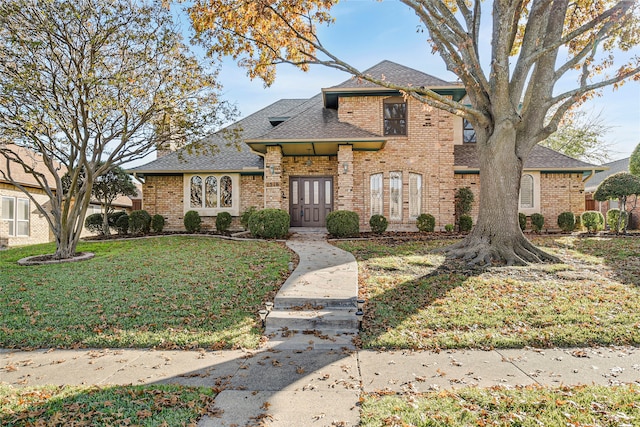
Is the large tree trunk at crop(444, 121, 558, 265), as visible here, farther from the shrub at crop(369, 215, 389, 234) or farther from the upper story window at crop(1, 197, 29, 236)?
the upper story window at crop(1, 197, 29, 236)

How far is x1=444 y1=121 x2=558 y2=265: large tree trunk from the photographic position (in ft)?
28.9

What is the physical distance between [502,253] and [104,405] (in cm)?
824

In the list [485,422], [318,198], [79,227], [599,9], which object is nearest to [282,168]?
[318,198]

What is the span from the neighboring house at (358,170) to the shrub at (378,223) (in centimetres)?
98

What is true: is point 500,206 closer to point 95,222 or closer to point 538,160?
point 538,160

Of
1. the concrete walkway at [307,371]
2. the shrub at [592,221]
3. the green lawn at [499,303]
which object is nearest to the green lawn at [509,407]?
the concrete walkway at [307,371]

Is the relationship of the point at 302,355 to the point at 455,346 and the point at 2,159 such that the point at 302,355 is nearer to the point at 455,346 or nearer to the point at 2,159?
the point at 455,346

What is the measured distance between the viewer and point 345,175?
14.2 meters

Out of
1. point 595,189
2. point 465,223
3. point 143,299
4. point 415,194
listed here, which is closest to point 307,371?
point 143,299

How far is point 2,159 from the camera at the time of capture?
18.2 m

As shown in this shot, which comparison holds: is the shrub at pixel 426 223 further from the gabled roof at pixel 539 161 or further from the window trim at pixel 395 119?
the window trim at pixel 395 119

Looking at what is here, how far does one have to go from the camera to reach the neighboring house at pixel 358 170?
46.8ft

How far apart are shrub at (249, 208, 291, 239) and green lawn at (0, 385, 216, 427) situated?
31.0 ft

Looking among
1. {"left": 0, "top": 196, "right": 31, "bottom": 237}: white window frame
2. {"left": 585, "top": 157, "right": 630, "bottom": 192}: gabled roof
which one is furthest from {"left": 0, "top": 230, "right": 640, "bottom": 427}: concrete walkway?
{"left": 585, "top": 157, "right": 630, "bottom": 192}: gabled roof
